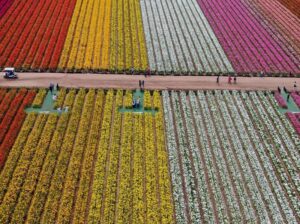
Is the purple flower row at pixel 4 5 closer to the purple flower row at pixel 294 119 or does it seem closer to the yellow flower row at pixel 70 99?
the yellow flower row at pixel 70 99

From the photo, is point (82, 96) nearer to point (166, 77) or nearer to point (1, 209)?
point (166, 77)

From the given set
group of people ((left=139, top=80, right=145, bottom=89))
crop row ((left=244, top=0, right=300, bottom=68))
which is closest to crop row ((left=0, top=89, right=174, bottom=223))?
group of people ((left=139, top=80, right=145, bottom=89))

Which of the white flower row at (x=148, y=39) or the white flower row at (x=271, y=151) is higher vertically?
the white flower row at (x=148, y=39)

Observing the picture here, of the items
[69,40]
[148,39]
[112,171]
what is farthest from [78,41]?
[112,171]

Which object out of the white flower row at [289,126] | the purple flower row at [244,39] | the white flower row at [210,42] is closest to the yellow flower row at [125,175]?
the white flower row at [289,126]

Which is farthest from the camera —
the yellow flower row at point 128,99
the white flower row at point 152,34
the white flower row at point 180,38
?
the white flower row at point 180,38

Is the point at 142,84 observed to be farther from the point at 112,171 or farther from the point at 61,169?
the point at 61,169

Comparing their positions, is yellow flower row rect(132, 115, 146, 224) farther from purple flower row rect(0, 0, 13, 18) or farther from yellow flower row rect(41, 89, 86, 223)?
purple flower row rect(0, 0, 13, 18)
